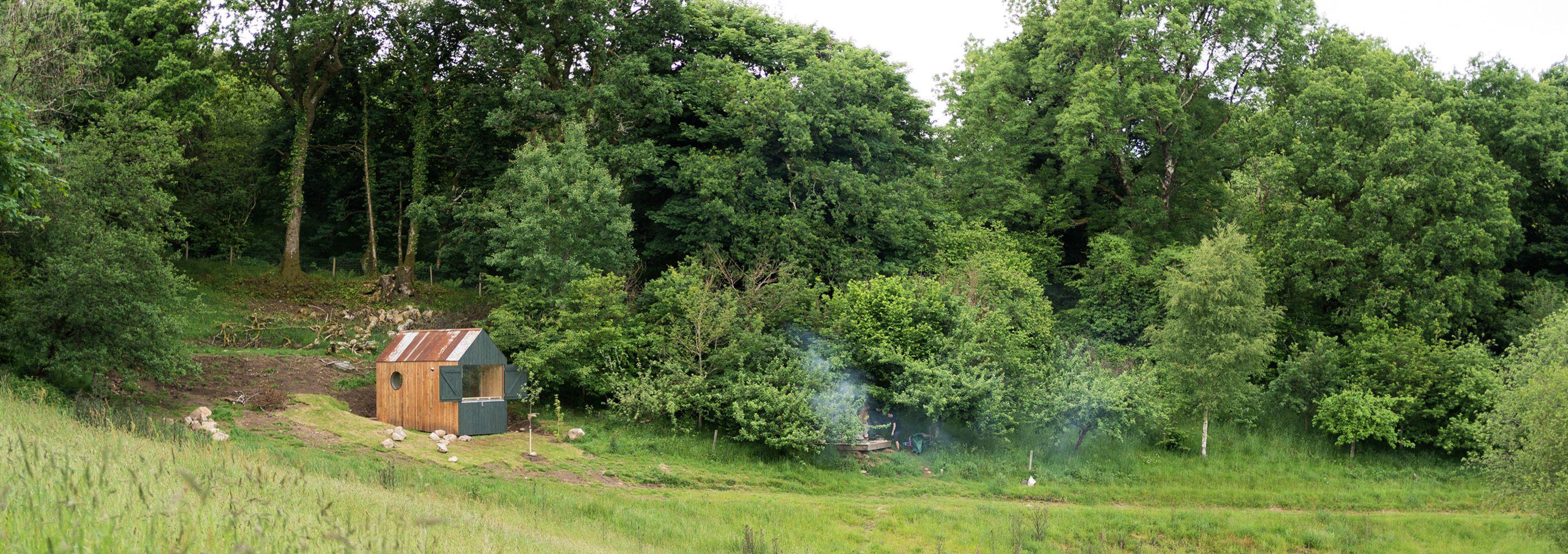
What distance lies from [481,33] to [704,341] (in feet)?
53.3

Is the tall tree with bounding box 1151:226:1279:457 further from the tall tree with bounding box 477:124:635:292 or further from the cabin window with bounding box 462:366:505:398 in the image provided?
the cabin window with bounding box 462:366:505:398

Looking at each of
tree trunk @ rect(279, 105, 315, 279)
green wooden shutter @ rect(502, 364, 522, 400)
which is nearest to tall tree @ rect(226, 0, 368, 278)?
tree trunk @ rect(279, 105, 315, 279)

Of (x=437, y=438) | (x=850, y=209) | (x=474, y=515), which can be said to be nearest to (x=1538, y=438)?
(x=850, y=209)

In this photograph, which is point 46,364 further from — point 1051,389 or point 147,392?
point 1051,389

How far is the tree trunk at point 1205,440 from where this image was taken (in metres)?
32.2

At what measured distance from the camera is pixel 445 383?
2677 centimetres

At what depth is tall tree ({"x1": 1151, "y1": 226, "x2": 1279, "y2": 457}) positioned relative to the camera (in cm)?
3181

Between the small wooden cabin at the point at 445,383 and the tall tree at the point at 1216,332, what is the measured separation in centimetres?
2137

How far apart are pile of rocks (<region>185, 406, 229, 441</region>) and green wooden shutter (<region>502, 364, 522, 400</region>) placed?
7612 millimetres

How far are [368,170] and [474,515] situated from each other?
34228 mm

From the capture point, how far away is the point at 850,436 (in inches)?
1106

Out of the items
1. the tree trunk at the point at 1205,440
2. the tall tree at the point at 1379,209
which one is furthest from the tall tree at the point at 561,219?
the tall tree at the point at 1379,209

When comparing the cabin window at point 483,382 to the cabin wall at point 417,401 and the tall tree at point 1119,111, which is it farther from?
the tall tree at point 1119,111

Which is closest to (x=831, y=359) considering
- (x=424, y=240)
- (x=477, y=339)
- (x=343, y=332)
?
(x=477, y=339)
